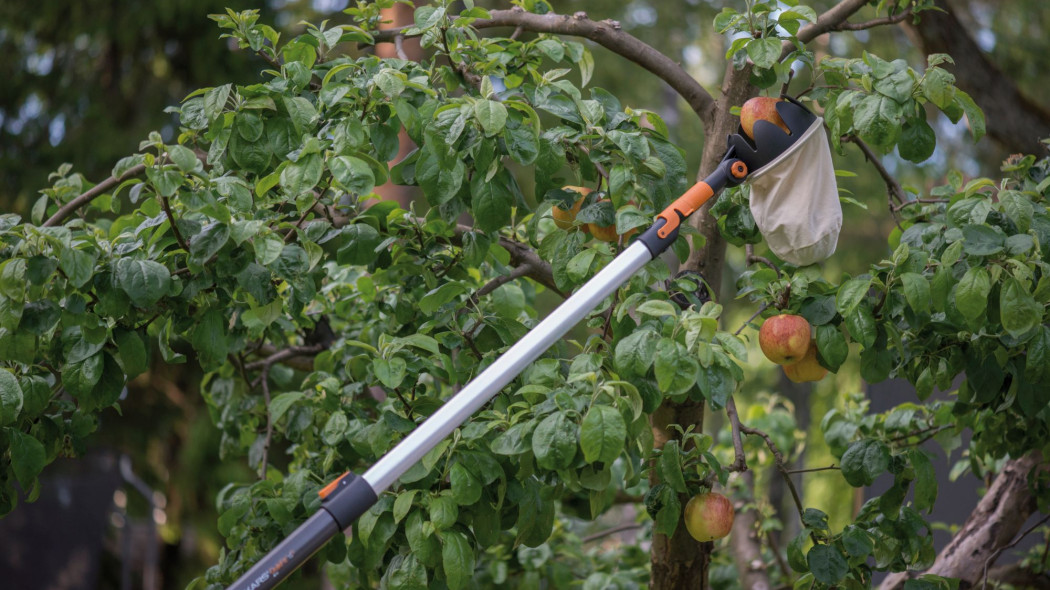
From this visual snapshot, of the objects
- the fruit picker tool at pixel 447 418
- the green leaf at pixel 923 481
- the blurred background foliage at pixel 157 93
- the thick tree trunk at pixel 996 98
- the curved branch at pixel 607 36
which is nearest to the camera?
the fruit picker tool at pixel 447 418

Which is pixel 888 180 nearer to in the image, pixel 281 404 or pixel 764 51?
pixel 764 51

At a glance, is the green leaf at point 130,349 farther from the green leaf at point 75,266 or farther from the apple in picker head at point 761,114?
the apple in picker head at point 761,114

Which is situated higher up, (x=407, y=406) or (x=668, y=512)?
(x=407, y=406)

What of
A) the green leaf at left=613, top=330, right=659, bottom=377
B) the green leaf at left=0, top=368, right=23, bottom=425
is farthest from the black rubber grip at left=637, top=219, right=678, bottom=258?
the green leaf at left=0, top=368, right=23, bottom=425

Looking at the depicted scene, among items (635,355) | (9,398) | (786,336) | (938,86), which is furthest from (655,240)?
(9,398)

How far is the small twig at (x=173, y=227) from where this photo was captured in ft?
4.84

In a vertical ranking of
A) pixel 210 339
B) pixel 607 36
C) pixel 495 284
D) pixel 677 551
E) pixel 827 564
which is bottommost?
pixel 677 551

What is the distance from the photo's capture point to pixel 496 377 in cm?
138

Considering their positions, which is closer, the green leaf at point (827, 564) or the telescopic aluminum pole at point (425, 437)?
the telescopic aluminum pole at point (425, 437)

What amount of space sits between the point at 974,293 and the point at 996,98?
7.12 feet

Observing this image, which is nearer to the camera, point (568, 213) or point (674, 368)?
point (674, 368)

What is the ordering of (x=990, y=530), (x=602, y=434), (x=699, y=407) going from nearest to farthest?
1. (x=602, y=434)
2. (x=699, y=407)
3. (x=990, y=530)

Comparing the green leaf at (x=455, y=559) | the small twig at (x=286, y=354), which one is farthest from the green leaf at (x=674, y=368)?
the small twig at (x=286, y=354)

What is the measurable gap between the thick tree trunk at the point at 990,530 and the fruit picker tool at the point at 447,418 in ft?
4.58
